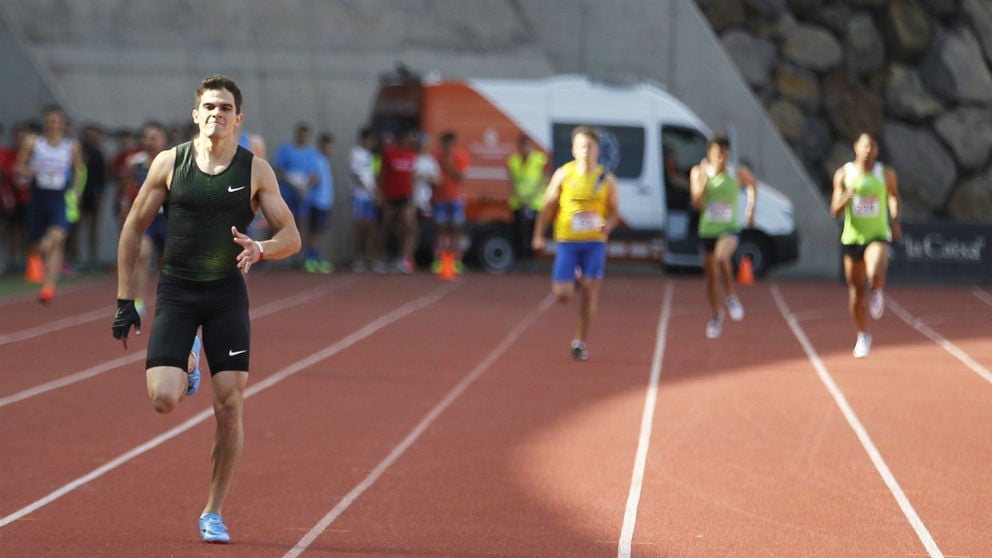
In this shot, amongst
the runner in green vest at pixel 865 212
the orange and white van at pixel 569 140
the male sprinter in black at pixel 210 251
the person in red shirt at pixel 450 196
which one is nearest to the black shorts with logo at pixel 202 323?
the male sprinter in black at pixel 210 251

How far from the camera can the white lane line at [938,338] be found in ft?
44.0

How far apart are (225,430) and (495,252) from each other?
16755 millimetres

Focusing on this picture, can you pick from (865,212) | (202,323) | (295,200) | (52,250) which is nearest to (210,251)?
(202,323)

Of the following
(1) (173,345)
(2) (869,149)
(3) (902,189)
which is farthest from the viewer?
(3) (902,189)

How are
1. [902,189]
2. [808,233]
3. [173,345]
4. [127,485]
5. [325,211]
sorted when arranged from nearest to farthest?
[173,345] < [127,485] < [325,211] < [808,233] < [902,189]

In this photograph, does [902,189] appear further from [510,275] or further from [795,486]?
[795,486]

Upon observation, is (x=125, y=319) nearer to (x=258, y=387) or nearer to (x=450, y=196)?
(x=258, y=387)

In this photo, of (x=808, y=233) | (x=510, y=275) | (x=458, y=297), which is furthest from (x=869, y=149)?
(x=808, y=233)

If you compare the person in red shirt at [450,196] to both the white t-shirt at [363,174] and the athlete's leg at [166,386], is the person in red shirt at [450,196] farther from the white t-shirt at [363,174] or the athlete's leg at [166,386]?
the athlete's leg at [166,386]

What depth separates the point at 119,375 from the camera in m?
11.9

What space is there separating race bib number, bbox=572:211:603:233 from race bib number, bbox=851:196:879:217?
80.6 inches

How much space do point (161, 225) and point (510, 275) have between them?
28.2ft

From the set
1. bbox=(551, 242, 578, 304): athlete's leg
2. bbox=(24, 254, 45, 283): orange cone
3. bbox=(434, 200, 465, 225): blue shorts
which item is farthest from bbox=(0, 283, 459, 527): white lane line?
bbox=(24, 254, 45, 283): orange cone

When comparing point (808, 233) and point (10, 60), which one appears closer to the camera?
point (10, 60)
